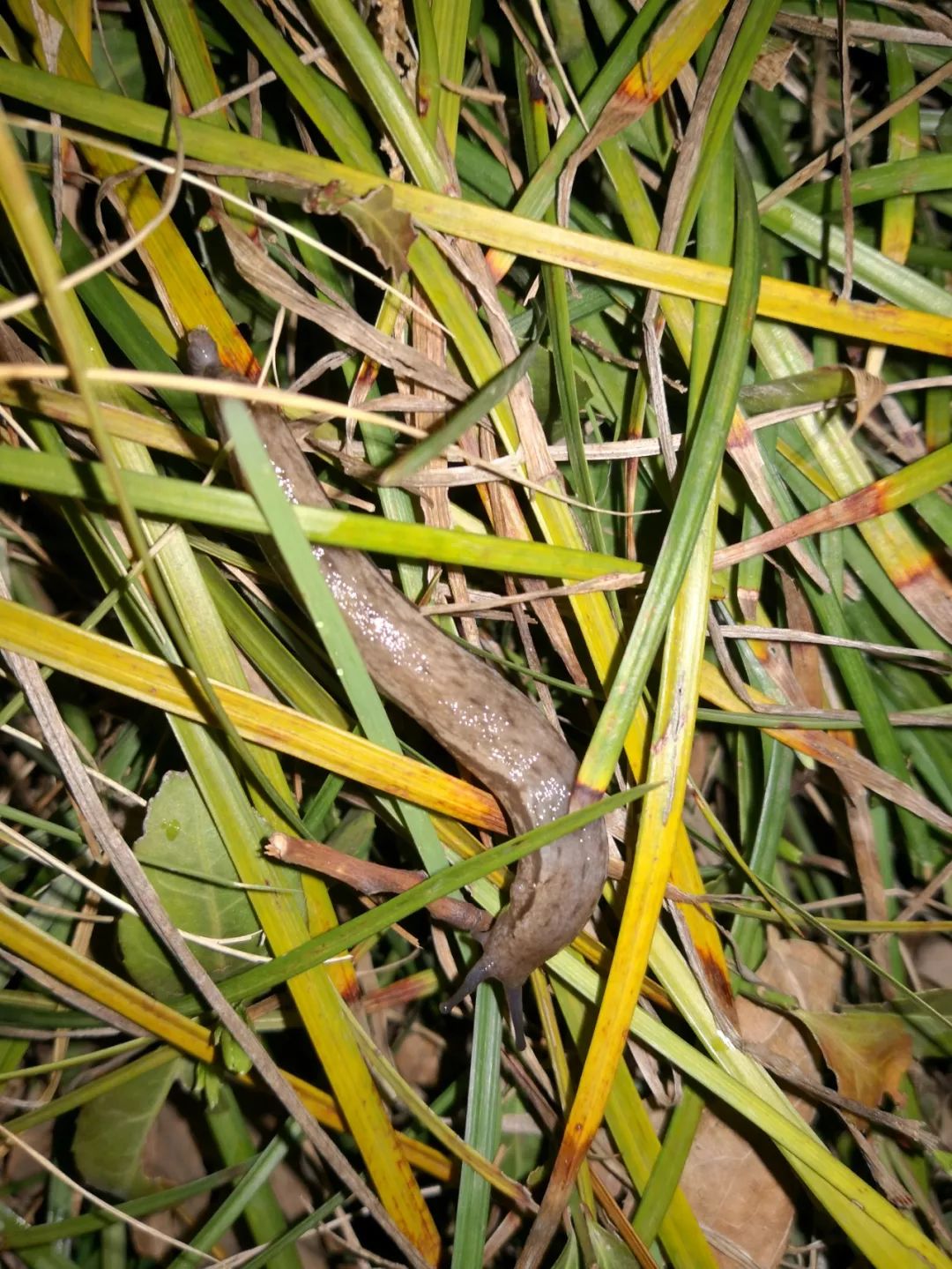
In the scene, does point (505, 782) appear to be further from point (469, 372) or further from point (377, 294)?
point (377, 294)

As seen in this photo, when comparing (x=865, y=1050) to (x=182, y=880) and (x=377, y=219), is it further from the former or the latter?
(x=377, y=219)

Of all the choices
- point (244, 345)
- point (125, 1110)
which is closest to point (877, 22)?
point (244, 345)

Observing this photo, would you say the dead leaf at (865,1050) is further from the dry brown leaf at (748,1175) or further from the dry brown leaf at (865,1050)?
the dry brown leaf at (748,1175)

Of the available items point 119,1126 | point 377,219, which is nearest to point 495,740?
point 377,219

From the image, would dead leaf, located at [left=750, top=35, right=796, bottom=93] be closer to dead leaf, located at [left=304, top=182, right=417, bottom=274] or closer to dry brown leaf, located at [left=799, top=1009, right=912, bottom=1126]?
dead leaf, located at [left=304, top=182, right=417, bottom=274]

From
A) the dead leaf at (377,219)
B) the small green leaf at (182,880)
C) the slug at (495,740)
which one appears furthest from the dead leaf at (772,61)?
the small green leaf at (182,880)

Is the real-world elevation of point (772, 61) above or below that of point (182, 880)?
above
